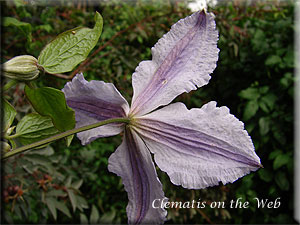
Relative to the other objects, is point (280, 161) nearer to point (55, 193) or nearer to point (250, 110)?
point (250, 110)

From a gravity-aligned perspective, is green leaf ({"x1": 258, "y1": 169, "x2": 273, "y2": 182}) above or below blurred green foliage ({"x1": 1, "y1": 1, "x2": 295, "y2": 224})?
below

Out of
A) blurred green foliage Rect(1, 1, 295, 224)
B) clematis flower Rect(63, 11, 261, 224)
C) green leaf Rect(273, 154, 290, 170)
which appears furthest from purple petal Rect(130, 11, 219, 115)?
green leaf Rect(273, 154, 290, 170)

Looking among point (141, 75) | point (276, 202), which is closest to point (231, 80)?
point (276, 202)

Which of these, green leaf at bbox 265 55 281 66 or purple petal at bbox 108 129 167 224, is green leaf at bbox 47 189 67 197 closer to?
purple petal at bbox 108 129 167 224

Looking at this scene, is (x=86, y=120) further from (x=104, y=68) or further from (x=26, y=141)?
(x=104, y=68)

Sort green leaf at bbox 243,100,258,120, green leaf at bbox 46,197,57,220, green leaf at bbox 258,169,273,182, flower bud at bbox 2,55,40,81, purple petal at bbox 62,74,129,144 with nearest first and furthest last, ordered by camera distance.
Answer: flower bud at bbox 2,55,40,81 → purple petal at bbox 62,74,129,144 → green leaf at bbox 46,197,57,220 → green leaf at bbox 243,100,258,120 → green leaf at bbox 258,169,273,182

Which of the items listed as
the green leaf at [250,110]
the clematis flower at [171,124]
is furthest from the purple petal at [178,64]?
the green leaf at [250,110]

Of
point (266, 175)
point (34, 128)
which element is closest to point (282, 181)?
point (266, 175)
